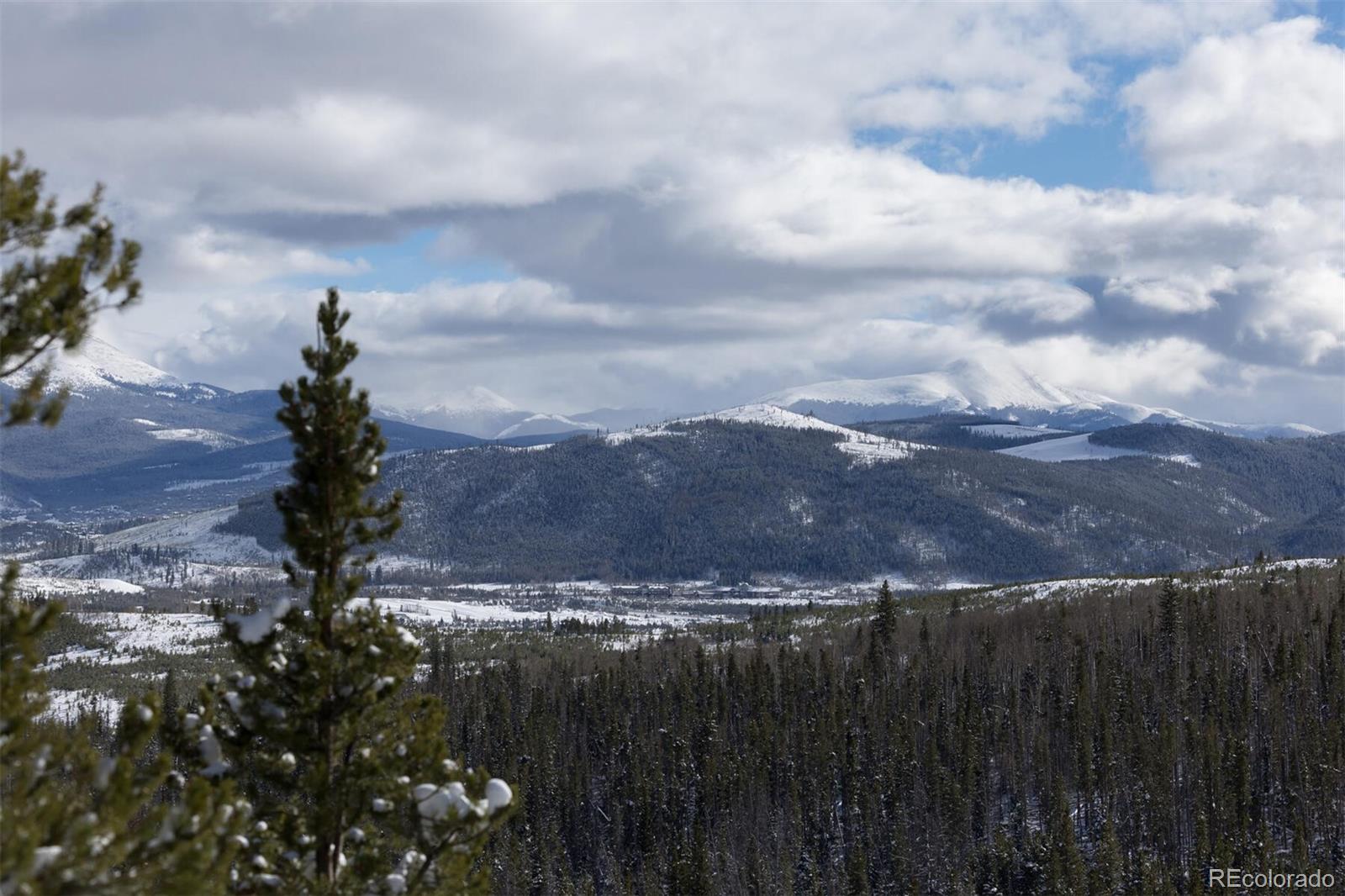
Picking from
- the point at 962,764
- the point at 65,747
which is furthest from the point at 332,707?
the point at 962,764

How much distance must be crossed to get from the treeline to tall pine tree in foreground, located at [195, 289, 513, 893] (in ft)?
278

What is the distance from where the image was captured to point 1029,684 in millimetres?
167000

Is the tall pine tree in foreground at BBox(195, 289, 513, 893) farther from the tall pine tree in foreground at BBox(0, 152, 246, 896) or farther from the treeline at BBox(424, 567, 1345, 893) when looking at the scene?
the treeline at BBox(424, 567, 1345, 893)

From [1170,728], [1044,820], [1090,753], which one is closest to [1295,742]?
[1170,728]

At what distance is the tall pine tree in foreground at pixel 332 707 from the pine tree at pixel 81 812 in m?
5.90

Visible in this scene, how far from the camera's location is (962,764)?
467ft

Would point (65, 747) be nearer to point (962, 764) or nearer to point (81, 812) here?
point (81, 812)

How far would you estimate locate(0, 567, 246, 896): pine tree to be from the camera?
49.7ft

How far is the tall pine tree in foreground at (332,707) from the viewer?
24141 millimetres

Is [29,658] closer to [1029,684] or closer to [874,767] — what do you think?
[874,767]

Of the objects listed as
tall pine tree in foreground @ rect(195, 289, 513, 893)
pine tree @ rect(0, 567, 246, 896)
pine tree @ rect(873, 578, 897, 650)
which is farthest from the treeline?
pine tree @ rect(0, 567, 246, 896)

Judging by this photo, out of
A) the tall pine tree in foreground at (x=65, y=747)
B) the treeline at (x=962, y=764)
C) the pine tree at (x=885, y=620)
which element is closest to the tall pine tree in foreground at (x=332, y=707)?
the tall pine tree in foreground at (x=65, y=747)

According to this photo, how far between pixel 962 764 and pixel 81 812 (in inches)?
5406

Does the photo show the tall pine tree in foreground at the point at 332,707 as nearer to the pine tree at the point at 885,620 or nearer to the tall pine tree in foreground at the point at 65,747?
the tall pine tree in foreground at the point at 65,747
